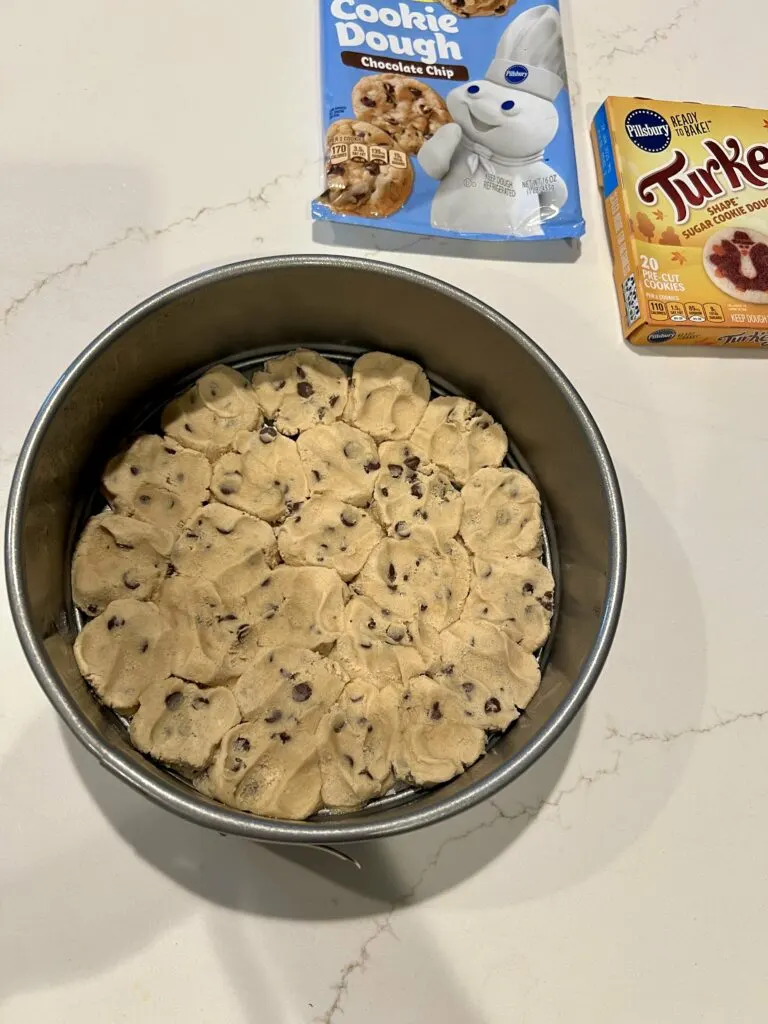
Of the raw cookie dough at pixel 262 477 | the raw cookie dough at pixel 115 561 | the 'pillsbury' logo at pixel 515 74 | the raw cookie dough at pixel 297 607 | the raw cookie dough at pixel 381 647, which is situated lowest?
the raw cookie dough at pixel 381 647

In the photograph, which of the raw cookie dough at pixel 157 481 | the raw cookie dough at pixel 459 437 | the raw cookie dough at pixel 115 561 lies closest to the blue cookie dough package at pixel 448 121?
the raw cookie dough at pixel 459 437

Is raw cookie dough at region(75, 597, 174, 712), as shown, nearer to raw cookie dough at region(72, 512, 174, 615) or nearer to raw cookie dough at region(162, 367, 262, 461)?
raw cookie dough at region(72, 512, 174, 615)

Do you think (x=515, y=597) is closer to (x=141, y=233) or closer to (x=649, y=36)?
(x=141, y=233)

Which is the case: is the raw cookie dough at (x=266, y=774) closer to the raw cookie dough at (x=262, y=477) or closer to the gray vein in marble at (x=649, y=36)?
the raw cookie dough at (x=262, y=477)

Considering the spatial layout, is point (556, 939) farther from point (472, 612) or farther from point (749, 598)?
point (749, 598)

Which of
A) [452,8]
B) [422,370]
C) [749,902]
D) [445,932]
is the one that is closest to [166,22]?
[452,8]

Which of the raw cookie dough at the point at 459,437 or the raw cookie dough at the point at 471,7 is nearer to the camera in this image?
the raw cookie dough at the point at 459,437
